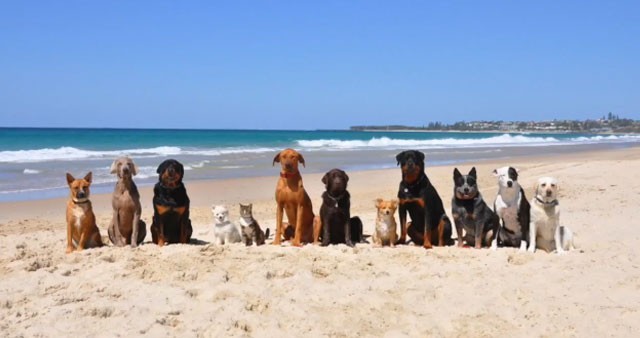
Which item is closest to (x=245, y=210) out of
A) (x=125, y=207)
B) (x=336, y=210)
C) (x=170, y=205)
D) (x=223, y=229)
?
(x=223, y=229)

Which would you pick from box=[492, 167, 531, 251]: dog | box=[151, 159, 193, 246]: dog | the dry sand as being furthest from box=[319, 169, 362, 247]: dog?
box=[492, 167, 531, 251]: dog

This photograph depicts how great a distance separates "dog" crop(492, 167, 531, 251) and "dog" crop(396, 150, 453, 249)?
0.74m

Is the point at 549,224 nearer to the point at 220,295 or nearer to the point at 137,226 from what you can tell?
the point at 220,295

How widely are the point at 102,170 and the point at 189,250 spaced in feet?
51.7

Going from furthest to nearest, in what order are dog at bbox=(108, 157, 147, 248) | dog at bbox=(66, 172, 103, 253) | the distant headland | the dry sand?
the distant headland < dog at bbox=(108, 157, 147, 248) < dog at bbox=(66, 172, 103, 253) < the dry sand

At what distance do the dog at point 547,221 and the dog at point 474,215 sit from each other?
0.50 meters

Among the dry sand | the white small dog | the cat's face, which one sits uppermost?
the cat's face

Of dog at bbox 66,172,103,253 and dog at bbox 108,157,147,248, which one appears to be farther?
dog at bbox 108,157,147,248

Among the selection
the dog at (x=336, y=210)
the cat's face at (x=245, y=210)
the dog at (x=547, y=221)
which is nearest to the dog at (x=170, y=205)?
the cat's face at (x=245, y=210)

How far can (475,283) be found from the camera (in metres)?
5.97

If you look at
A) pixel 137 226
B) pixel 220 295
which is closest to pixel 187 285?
pixel 220 295

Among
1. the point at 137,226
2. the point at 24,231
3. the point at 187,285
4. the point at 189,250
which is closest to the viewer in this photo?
the point at 187,285

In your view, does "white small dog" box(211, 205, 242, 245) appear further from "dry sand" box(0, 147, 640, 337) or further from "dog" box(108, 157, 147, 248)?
"dog" box(108, 157, 147, 248)

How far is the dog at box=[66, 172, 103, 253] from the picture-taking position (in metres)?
7.11
